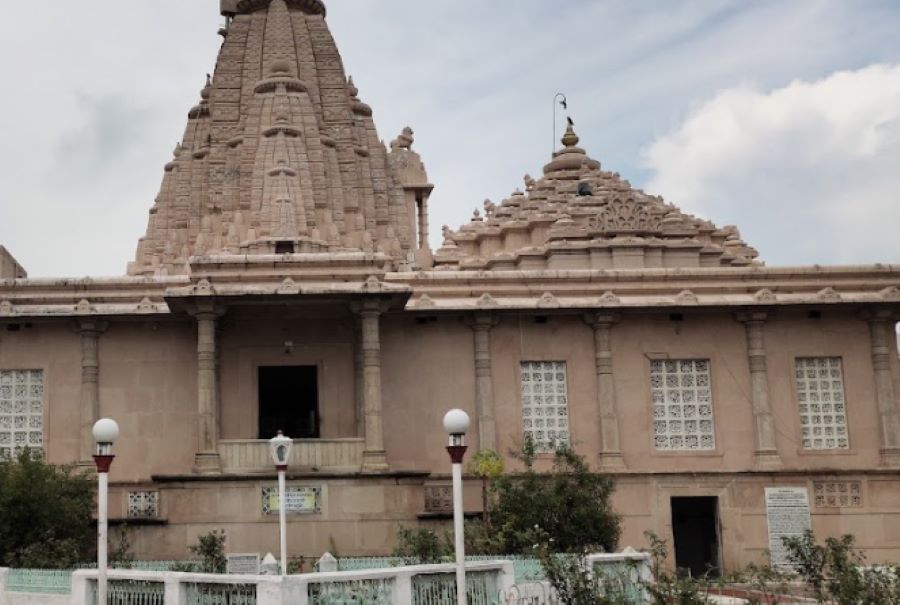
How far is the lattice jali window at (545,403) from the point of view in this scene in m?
26.8

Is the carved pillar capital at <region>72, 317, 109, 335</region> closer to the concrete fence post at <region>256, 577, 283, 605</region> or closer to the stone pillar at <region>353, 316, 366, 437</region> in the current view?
the stone pillar at <region>353, 316, 366, 437</region>

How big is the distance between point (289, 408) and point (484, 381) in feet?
20.0

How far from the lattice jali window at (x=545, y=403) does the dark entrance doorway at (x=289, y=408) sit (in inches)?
199

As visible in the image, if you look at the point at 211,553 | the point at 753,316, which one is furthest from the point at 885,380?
the point at 211,553

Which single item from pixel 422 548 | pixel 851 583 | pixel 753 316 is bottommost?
pixel 851 583

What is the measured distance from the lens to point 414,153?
4853 cm

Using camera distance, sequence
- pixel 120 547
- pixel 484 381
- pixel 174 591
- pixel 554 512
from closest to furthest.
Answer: pixel 174 591 < pixel 554 512 < pixel 120 547 < pixel 484 381

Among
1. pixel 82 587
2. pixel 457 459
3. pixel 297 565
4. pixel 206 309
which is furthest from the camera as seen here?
pixel 206 309

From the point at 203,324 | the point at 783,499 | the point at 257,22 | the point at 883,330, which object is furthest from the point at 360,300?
the point at 257,22

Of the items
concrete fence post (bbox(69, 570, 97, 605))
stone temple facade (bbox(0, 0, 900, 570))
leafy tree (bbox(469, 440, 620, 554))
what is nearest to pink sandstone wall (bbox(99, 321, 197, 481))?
stone temple facade (bbox(0, 0, 900, 570))

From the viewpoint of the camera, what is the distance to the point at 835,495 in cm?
2623

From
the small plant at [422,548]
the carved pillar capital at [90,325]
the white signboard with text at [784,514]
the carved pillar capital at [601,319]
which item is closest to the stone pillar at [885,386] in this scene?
the white signboard with text at [784,514]

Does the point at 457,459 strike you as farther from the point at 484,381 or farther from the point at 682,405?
the point at 682,405

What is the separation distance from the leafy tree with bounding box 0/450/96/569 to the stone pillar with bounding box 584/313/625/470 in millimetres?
10463
